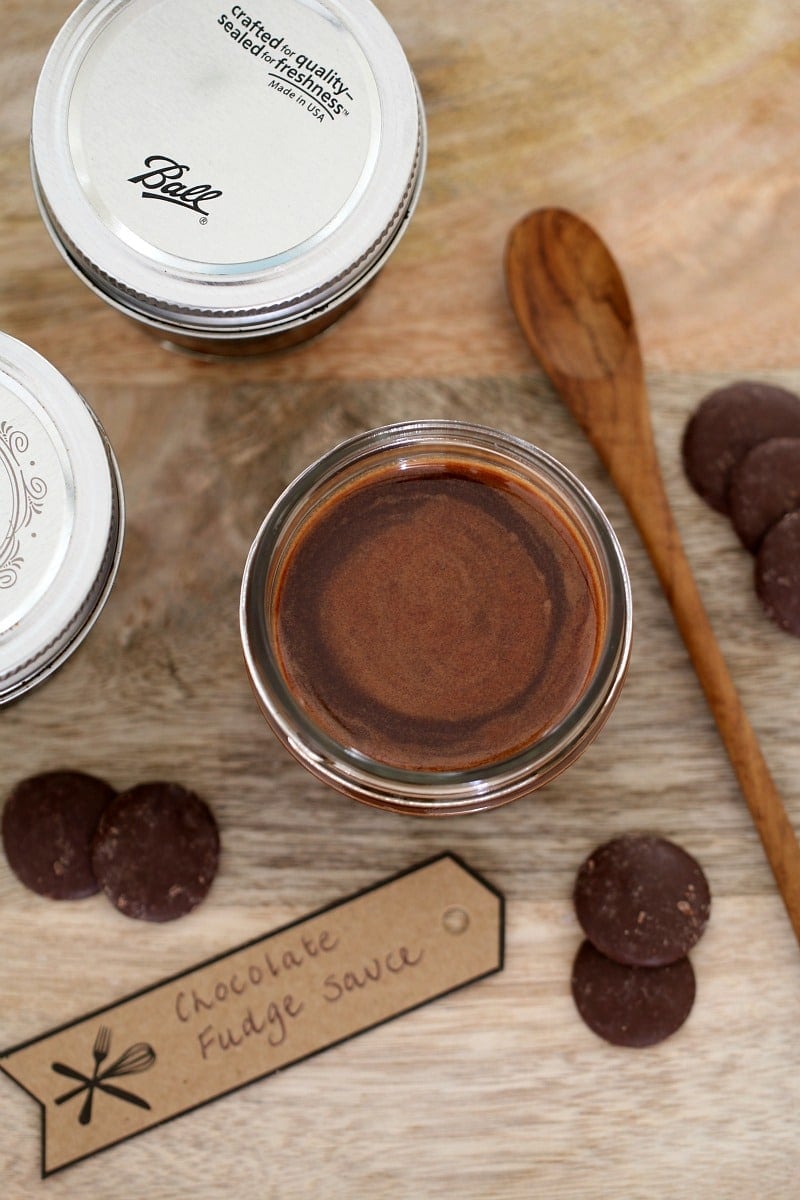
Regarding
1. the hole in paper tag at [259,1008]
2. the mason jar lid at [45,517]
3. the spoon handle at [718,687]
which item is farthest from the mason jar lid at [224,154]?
the hole in paper tag at [259,1008]

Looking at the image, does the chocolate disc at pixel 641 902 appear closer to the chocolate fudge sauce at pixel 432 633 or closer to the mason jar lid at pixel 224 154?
the chocolate fudge sauce at pixel 432 633

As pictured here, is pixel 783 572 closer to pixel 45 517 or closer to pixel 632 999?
pixel 632 999

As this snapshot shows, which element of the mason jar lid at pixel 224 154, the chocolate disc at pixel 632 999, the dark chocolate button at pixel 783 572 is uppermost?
the mason jar lid at pixel 224 154

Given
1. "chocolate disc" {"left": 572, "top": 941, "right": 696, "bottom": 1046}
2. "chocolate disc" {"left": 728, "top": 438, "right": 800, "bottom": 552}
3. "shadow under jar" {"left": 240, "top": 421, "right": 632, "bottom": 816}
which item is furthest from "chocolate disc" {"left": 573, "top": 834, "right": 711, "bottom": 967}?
"chocolate disc" {"left": 728, "top": 438, "right": 800, "bottom": 552}

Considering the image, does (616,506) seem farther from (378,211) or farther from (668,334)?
(378,211)

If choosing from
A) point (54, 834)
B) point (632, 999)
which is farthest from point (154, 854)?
point (632, 999)

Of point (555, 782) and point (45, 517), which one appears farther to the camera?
point (555, 782)

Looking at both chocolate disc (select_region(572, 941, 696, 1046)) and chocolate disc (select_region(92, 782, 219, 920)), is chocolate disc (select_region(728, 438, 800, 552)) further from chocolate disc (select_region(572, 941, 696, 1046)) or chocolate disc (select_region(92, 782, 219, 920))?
chocolate disc (select_region(92, 782, 219, 920))
